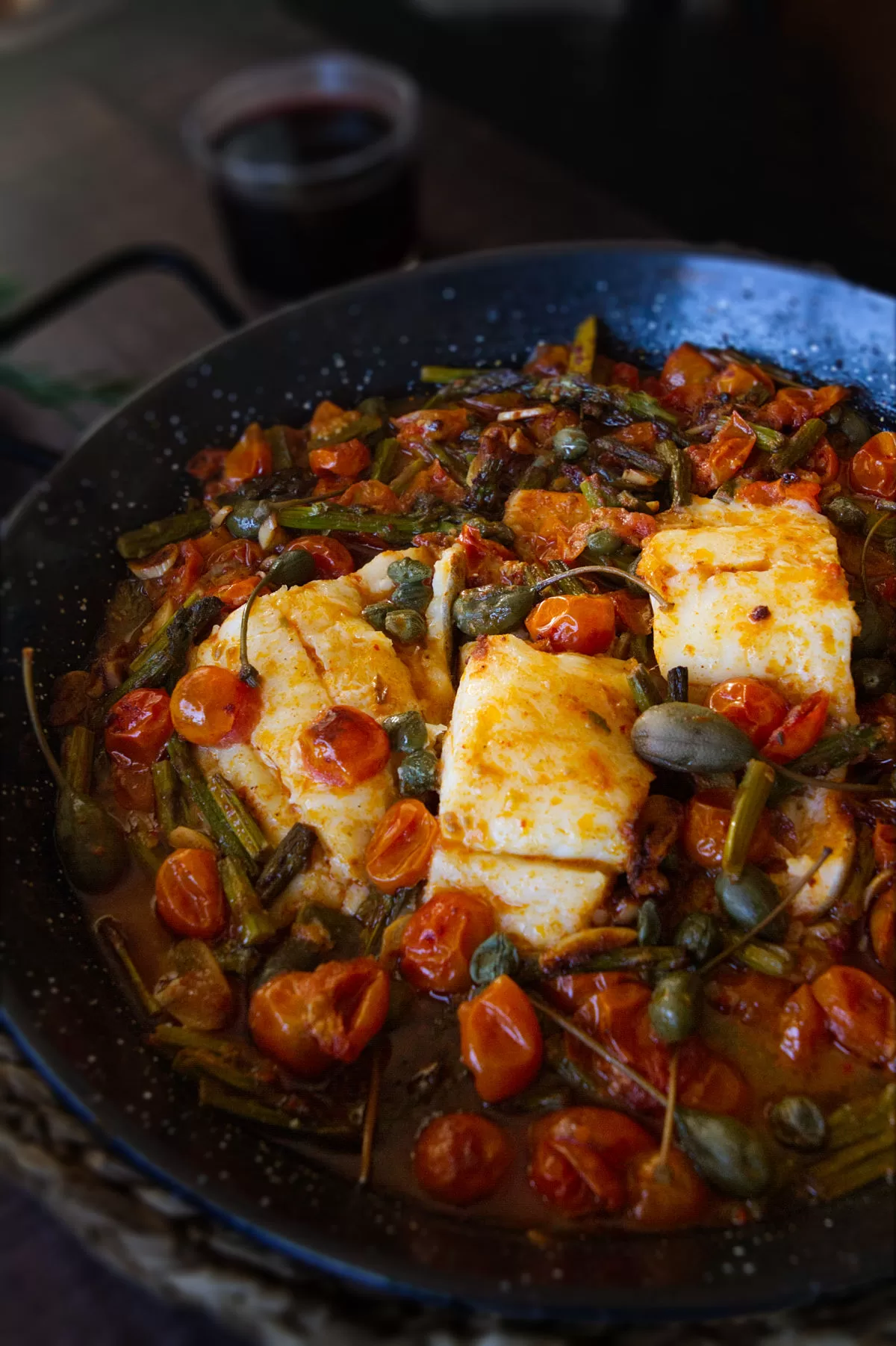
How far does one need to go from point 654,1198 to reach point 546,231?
5.35 meters

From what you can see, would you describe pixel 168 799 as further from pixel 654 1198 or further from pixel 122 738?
pixel 654 1198

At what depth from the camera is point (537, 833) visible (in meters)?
2.55

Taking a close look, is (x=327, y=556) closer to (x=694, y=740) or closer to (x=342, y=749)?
(x=342, y=749)

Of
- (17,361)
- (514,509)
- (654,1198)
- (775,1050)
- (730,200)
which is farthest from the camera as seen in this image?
(730,200)

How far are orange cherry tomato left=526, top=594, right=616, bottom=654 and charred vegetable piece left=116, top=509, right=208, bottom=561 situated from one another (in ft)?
4.12

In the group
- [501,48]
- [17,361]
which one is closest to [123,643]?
[17,361]

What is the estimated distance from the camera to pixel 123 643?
336 centimetres

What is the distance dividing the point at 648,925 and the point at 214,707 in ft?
4.01

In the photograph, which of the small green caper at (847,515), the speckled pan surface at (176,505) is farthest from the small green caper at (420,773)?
the small green caper at (847,515)

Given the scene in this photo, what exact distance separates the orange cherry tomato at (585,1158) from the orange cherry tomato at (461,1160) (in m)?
0.09

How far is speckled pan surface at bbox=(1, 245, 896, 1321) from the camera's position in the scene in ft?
6.56

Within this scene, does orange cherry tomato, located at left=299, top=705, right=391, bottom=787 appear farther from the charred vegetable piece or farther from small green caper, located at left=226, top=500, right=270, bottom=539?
the charred vegetable piece

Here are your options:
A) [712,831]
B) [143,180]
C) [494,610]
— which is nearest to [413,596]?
[494,610]

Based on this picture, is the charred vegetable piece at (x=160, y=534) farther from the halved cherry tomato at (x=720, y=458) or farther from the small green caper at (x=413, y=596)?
the halved cherry tomato at (x=720, y=458)
